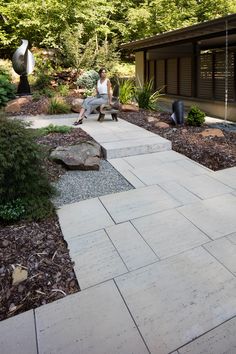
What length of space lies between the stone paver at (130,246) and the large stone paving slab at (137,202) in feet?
0.61

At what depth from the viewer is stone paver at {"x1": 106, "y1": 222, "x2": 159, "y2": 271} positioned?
2486 millimetres

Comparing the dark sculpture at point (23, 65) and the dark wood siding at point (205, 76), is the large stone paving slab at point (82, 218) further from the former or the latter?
the dark sculpture at point (23, 65)

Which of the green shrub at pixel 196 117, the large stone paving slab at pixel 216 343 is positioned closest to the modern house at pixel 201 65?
the green shrub at pixel 196 117

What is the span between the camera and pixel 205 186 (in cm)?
392

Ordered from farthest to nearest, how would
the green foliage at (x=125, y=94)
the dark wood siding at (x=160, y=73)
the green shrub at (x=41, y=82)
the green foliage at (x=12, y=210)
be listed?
the dark wood siding at (x=160, y=73) < the green shrub at (x=41, y=82) < the green foliage at (x=125, y=94) < the green foliage at (x=12, y=210)

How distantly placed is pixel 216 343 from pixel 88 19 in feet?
48.9

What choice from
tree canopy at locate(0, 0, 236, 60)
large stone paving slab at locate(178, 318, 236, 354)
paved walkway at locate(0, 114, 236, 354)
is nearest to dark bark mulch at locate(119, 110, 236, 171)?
paved walkway at locate(0, 114, 236, 354)

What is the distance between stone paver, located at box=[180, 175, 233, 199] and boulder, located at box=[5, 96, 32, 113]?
240 inches

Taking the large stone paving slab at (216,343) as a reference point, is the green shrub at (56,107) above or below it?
above

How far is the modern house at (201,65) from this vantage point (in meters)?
8.25

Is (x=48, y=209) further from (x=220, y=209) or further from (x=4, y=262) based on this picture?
(x=220, y=209)

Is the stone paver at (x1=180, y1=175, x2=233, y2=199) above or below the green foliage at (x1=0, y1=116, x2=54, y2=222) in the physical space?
below

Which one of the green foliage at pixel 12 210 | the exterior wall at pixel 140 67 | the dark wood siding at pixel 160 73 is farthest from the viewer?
the exterior wall at pixel 140 67

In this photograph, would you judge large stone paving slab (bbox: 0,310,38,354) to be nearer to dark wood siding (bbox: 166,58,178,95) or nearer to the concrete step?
the concrete step
